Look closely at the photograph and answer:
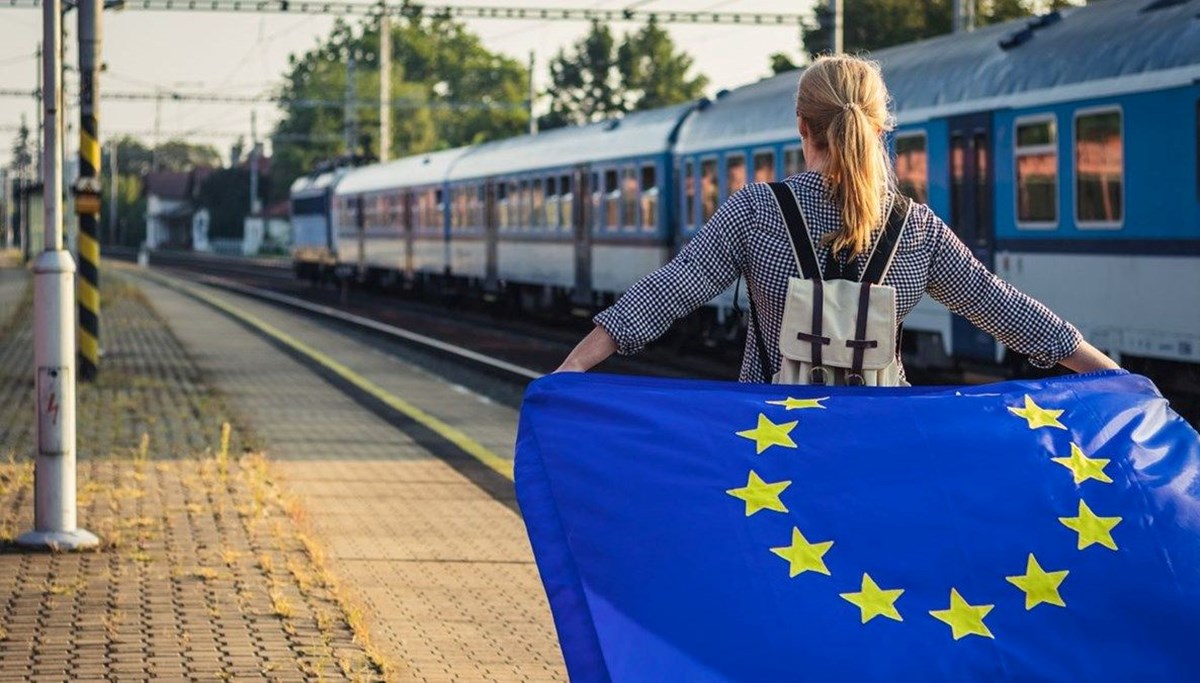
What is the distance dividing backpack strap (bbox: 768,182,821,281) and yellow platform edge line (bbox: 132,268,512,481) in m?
8.43

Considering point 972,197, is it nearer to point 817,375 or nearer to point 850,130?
point 817,375

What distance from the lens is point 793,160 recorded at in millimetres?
21547

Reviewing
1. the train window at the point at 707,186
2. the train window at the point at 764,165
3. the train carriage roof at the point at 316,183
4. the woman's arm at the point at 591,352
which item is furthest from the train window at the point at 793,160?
the train carriage roof at the point at 316,183

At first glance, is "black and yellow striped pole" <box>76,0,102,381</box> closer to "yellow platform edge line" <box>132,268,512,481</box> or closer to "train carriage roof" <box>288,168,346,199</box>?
"yellow platform edge line" <box>132,268,512,481</box>

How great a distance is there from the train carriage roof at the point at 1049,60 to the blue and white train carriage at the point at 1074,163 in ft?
0.05

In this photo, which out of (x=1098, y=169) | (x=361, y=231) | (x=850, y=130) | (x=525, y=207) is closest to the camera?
(x=850, y=130)

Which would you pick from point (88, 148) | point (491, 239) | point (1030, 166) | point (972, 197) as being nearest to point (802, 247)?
point (1030, 166)

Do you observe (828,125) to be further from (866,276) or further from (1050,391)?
(1050,391)

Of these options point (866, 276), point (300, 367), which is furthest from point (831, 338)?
point (300, 367)

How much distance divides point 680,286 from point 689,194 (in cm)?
2166

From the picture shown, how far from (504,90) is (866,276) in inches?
6030

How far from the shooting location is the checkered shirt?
432cm

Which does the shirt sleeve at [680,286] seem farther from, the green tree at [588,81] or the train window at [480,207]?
the green tree at [588,81]

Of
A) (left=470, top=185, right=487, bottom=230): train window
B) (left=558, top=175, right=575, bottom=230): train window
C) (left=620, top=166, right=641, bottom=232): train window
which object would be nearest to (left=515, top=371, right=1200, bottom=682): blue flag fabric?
(left=620, top=166, right=641, bottom=232): train window
